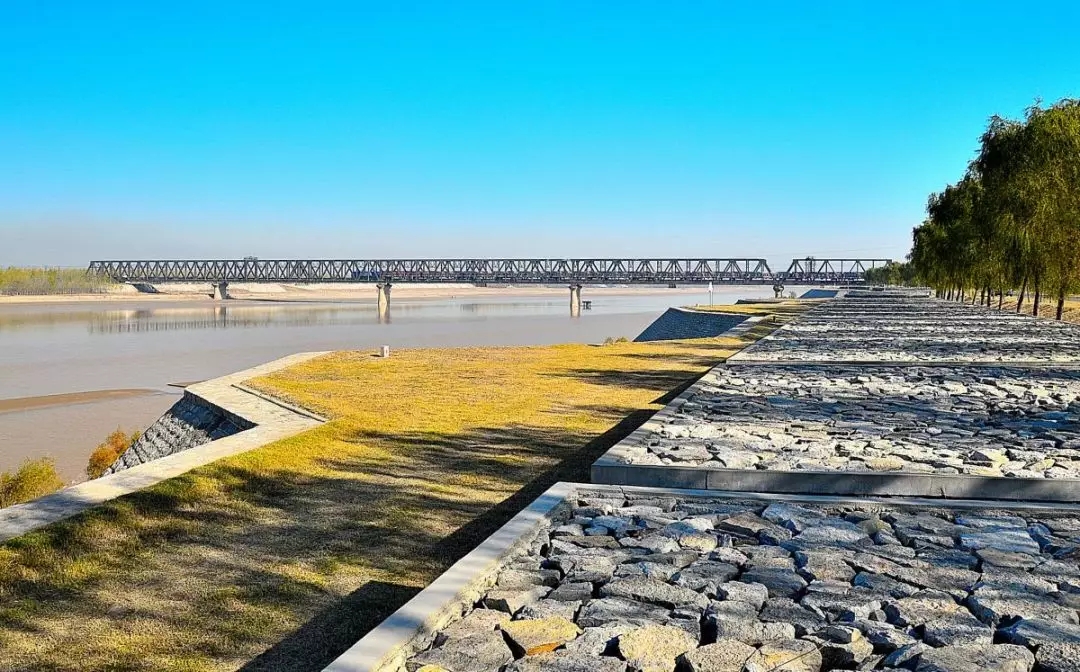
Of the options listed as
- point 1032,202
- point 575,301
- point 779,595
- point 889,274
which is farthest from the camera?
point 889,274

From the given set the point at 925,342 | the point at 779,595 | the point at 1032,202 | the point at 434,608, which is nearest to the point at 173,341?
the point at 925,342


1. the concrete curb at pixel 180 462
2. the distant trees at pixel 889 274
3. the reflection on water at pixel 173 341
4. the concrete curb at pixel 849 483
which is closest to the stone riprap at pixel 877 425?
the concrete curb at pixel 849 483

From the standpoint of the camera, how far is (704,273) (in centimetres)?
11762

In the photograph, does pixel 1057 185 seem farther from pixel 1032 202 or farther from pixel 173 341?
pixel 173 341

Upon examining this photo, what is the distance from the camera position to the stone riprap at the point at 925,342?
583 inches

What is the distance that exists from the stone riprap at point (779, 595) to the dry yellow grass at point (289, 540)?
3.82 ft

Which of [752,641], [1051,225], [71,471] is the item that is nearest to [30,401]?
[71,471]

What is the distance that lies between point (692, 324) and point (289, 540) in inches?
1426

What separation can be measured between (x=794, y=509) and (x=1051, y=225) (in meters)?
Answer: 25.4

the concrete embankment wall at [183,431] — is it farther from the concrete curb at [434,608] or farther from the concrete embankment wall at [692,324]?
the concrete embankment wall at [692,324]

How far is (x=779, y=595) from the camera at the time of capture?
3.78m

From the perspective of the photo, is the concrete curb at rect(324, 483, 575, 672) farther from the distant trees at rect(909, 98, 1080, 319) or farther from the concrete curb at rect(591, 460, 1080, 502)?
the distant trees at rect(909, 98, 1080, 319)

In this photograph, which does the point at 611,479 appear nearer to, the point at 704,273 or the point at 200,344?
the point at 200,344

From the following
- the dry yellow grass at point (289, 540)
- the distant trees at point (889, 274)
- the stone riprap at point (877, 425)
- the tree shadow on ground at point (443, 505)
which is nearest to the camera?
the tree shadow on ground at point (443, 505)
